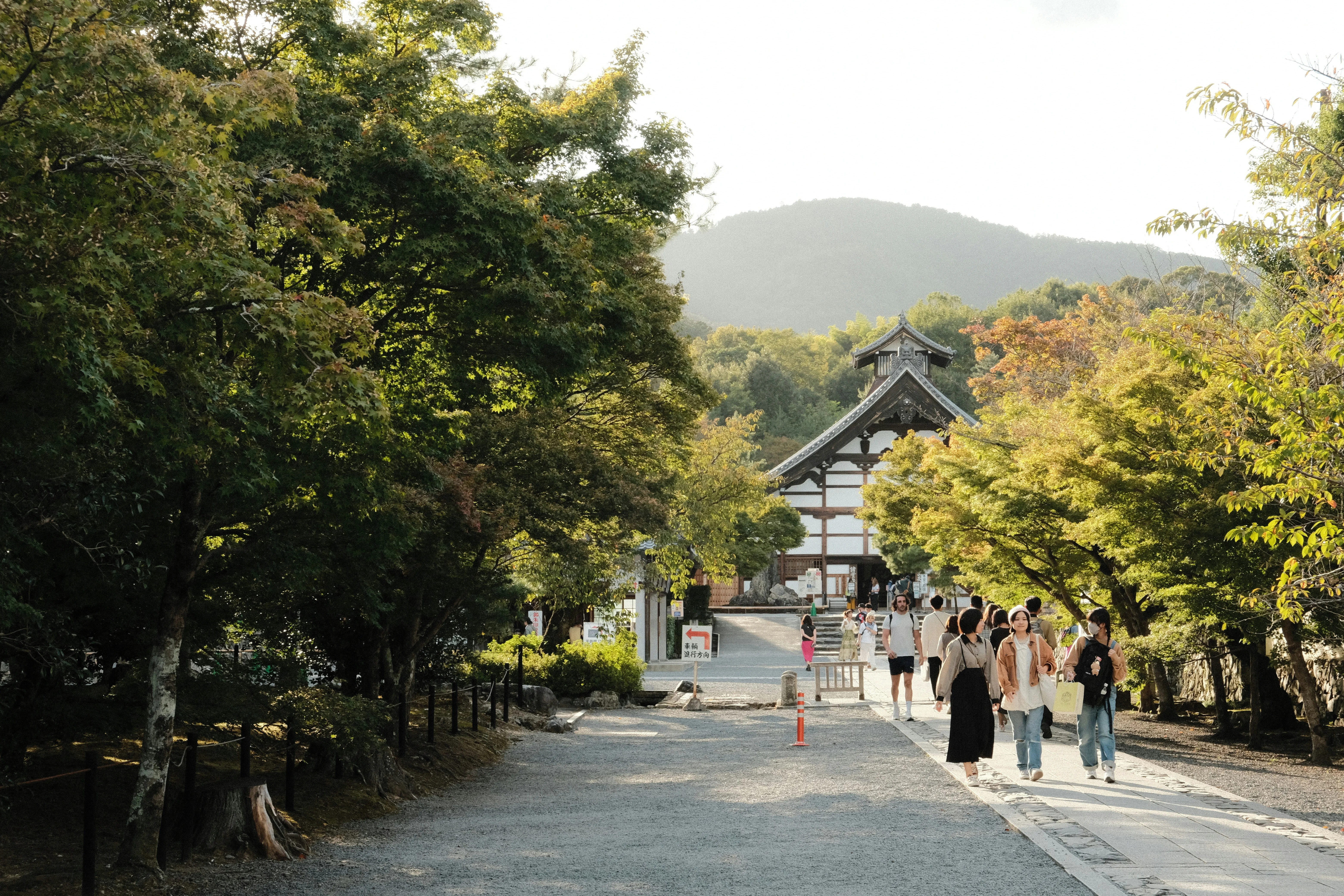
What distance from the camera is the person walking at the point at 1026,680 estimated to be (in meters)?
10.1

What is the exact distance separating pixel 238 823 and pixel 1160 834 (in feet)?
21.4

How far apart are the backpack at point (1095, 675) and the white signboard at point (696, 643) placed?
12117mm

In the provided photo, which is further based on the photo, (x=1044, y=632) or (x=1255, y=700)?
(x=1255, y=700)

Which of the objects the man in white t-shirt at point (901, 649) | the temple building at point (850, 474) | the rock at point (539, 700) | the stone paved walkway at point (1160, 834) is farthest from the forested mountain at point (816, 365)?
the stone paved walkway at point (1160, 834)

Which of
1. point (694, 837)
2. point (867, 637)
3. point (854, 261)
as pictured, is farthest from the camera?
point (854, 261)

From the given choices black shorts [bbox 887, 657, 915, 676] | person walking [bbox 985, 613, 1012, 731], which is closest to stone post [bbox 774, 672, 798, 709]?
black shorts [bbox 887, 657, 915, 676]

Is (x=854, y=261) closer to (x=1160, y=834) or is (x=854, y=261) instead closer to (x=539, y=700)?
(x=539, y=700)

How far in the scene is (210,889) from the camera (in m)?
7.08

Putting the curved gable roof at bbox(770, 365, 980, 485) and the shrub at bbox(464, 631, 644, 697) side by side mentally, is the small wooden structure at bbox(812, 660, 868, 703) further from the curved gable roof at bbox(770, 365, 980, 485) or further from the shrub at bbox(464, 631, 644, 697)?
the curved gable roof at bbox(770, 365, 980, 485)

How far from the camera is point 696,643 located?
22.2 meters

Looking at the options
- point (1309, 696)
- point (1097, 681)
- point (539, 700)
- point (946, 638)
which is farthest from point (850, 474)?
point (1097, 681)

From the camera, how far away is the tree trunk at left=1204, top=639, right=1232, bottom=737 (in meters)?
17.7

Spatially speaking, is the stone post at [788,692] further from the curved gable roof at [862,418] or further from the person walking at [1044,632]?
the curved gable roof at [862,418]

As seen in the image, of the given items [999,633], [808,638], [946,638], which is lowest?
[808,638]
